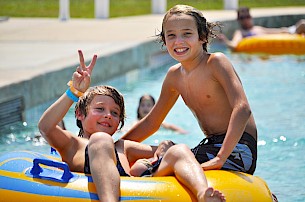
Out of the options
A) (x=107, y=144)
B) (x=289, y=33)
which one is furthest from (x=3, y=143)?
(x=289, y=33)

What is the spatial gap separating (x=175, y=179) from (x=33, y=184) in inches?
25.0

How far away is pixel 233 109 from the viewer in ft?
12.8

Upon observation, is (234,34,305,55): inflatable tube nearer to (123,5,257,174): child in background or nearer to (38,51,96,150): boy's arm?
(123,5,257,174): child in background

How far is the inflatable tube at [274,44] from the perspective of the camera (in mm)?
10984

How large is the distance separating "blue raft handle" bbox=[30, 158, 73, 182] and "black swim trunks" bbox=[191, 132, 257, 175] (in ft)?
2.25

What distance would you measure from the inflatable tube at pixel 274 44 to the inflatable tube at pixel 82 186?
290 inches

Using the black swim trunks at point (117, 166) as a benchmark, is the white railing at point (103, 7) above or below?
below

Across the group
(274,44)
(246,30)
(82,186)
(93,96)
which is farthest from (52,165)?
(246,30)

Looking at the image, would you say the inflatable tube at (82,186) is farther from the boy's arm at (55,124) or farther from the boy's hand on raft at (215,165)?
the boy's arm at (55,124)

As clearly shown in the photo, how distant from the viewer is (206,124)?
415 cm

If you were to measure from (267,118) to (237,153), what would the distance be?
11.6 feet

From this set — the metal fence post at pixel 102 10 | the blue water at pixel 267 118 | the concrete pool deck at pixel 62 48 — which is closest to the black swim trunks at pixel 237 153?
the blue water at pixel 267 118

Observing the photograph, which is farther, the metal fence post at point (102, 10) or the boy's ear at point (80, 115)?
the metal fence post at point (102, 10)

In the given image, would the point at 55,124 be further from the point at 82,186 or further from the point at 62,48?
the point at 62,48
